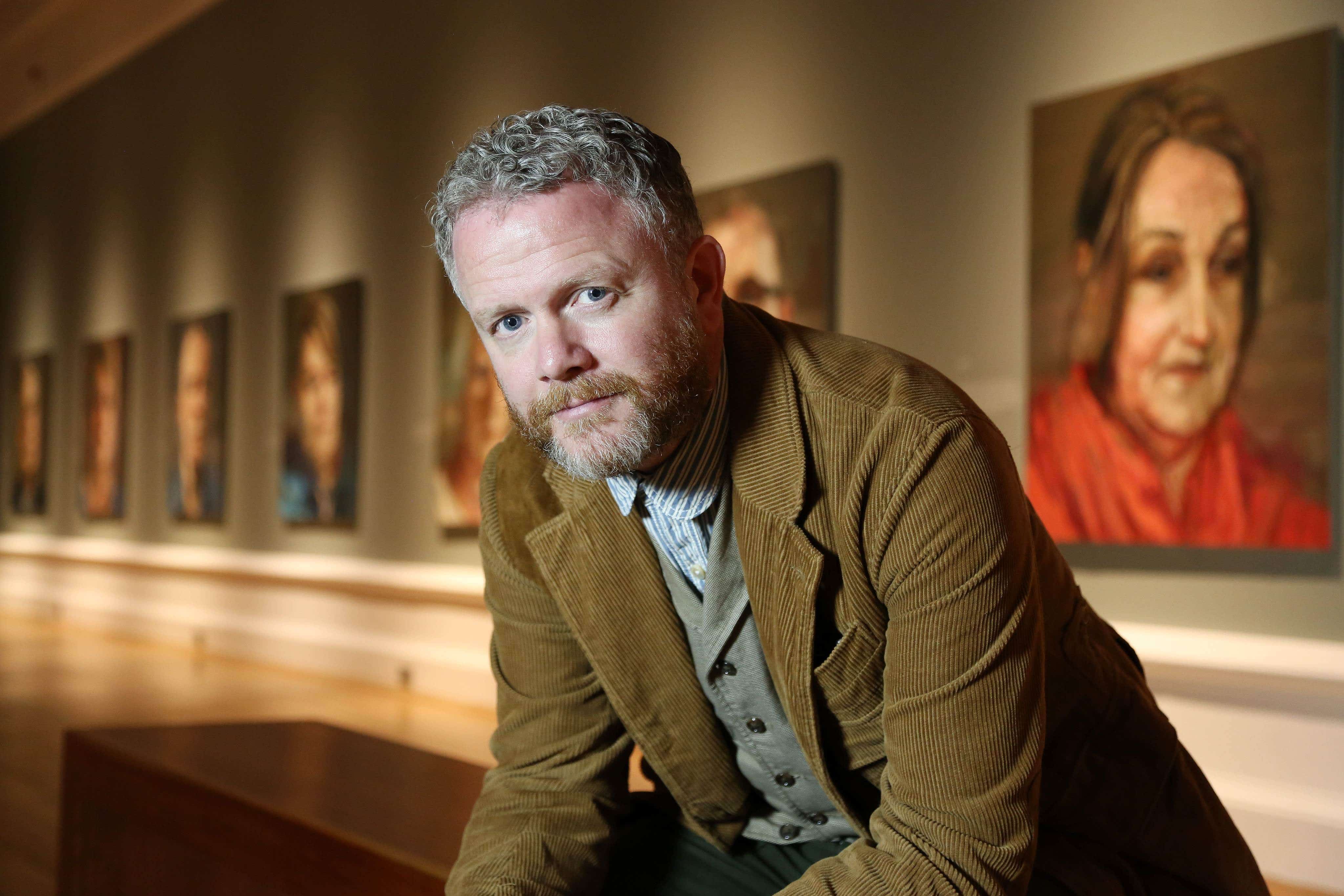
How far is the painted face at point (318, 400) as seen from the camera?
1052cm

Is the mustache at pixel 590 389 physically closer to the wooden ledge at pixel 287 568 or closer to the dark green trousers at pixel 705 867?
the dark green trousers at pixel 705 867

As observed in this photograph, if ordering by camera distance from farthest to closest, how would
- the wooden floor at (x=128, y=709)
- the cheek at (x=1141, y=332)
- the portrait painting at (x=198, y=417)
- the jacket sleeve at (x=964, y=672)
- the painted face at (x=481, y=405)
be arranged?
the portrait painting at (x=198, y=417)
the painted face at (x=481, y=405)
the wooden floor at (x=128, y=709)
the cheek at (x=1141, y=332)
the jacket sleeve at (x=964, y=672)

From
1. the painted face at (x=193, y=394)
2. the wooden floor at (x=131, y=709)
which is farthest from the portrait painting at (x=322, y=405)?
the painted face at (x=193, y=394)

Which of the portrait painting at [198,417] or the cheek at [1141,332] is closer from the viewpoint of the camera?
the cheek at [1141,332]

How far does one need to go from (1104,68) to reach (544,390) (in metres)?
4.40

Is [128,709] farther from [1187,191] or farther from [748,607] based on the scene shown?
[748,607]

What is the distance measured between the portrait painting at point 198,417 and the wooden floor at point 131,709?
4.89ft

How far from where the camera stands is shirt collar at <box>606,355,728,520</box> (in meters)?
1.97

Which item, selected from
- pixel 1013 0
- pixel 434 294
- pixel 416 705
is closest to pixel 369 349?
pixel 434 294

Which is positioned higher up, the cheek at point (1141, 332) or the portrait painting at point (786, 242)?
the portrait painting at point (786, 242)

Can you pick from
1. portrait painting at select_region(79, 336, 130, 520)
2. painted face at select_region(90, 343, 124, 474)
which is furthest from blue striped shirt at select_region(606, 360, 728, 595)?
painted face at select_region(90, 343, 124, 474)

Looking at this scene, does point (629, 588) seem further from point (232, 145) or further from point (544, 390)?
point (232, 145)

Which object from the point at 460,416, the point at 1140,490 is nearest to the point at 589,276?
the point at 1140,490

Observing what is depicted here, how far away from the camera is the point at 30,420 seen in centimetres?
1617
